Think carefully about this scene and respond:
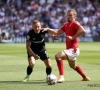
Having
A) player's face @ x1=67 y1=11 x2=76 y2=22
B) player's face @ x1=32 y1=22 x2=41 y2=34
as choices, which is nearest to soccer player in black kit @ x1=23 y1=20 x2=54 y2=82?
player's face @ x1=32 y1=22 x2=41 y2=34

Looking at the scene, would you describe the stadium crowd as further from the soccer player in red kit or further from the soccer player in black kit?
the soccer player in red kit

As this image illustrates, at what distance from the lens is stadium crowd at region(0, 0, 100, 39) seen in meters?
43.7

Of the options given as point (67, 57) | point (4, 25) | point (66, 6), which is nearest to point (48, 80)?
point (67, 57)

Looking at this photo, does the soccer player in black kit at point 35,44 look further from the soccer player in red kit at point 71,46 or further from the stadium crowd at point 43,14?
the stadium crowd at point 43,14

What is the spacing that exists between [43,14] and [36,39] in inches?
1300

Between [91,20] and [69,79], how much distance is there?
3349cm

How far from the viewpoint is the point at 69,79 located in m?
13.0

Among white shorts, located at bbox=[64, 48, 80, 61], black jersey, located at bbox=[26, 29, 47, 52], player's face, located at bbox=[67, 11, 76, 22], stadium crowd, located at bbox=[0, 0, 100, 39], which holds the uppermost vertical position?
player's face, located at bbox=[67, 11, 76, 22]

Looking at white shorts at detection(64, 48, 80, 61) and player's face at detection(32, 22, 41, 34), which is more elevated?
player's face at detection(32, 22, 41, 34)

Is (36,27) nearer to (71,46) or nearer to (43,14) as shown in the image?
(71,46)

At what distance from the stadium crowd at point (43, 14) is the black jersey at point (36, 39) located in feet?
99.2

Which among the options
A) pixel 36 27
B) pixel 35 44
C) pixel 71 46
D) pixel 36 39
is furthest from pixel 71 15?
pixel 35 44

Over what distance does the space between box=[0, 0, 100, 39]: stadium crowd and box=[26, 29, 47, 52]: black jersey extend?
30228mm

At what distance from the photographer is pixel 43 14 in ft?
149
